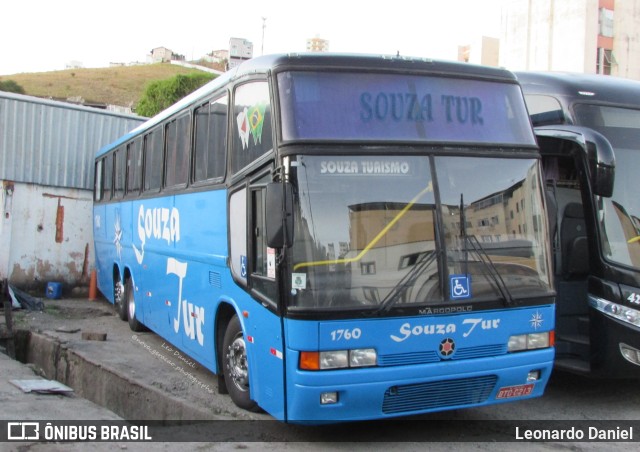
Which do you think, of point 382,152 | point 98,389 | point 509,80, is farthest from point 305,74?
point 98,389

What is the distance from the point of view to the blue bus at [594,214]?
6719 millimetres

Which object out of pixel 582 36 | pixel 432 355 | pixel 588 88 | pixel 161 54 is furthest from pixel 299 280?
pixel 161 54

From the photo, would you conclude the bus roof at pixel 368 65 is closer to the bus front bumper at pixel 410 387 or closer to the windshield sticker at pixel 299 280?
the windshield sticker at pixel 299 280

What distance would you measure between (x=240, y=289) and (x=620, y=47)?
157ft

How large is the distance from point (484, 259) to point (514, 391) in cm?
116

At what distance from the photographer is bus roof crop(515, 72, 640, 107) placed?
7.52 metres

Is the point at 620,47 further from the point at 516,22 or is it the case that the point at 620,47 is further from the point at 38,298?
the point at 38,298

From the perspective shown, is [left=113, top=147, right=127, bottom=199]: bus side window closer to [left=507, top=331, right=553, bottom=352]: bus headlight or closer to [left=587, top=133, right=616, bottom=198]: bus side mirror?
[left=587, top=133, right=616, bottom=198]: bus side mirror

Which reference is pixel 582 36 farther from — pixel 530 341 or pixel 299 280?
pixel 299 280

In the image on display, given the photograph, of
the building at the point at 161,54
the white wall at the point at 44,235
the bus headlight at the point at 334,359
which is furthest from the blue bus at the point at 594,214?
the building at the point at 161,54

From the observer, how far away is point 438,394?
5.43m

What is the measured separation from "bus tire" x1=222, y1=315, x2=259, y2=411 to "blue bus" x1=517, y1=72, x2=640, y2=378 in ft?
10.8

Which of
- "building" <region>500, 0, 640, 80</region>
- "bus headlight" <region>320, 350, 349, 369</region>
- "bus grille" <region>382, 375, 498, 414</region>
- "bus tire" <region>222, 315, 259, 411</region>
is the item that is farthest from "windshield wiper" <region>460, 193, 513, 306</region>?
"building" <region>500, 0, 640, 80</region>

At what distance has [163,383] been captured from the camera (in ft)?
26.3
